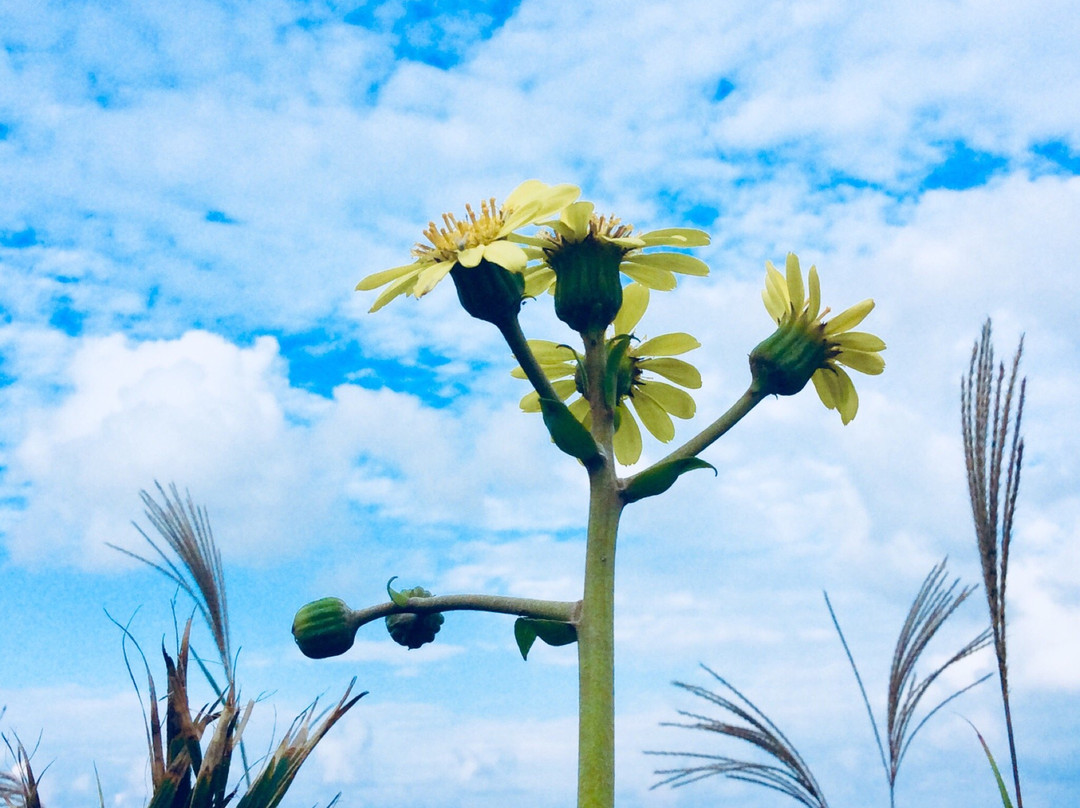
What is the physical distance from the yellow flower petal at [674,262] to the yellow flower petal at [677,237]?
3.3 inches

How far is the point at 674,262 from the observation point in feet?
8.41

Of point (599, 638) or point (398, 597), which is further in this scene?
point (398, 597)

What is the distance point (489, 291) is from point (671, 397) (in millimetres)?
738

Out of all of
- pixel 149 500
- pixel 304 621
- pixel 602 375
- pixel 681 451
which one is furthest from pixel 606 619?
pixel 149 500

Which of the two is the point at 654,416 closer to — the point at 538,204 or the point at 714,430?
the point at 714,430

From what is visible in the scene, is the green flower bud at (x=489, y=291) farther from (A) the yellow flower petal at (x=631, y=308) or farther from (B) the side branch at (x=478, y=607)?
(B) the side branch at (x=478, y=607)

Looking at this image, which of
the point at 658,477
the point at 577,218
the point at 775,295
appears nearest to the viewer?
the point at 658,477

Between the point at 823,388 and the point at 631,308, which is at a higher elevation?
the point at 631,308

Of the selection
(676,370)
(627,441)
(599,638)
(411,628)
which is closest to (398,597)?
(411,628)

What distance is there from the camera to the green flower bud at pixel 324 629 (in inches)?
95.1

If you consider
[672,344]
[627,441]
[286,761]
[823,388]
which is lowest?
[286,761]

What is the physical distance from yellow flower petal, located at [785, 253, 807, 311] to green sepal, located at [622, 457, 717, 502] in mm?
621

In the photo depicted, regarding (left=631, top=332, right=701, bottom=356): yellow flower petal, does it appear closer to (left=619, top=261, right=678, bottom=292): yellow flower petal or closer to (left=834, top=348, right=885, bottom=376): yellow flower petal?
(left=619, top=261, right=678, bottom=292): yellow flower petal

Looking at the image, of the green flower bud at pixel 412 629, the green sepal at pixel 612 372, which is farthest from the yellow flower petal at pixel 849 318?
the green flower bud at pixel 412 629
